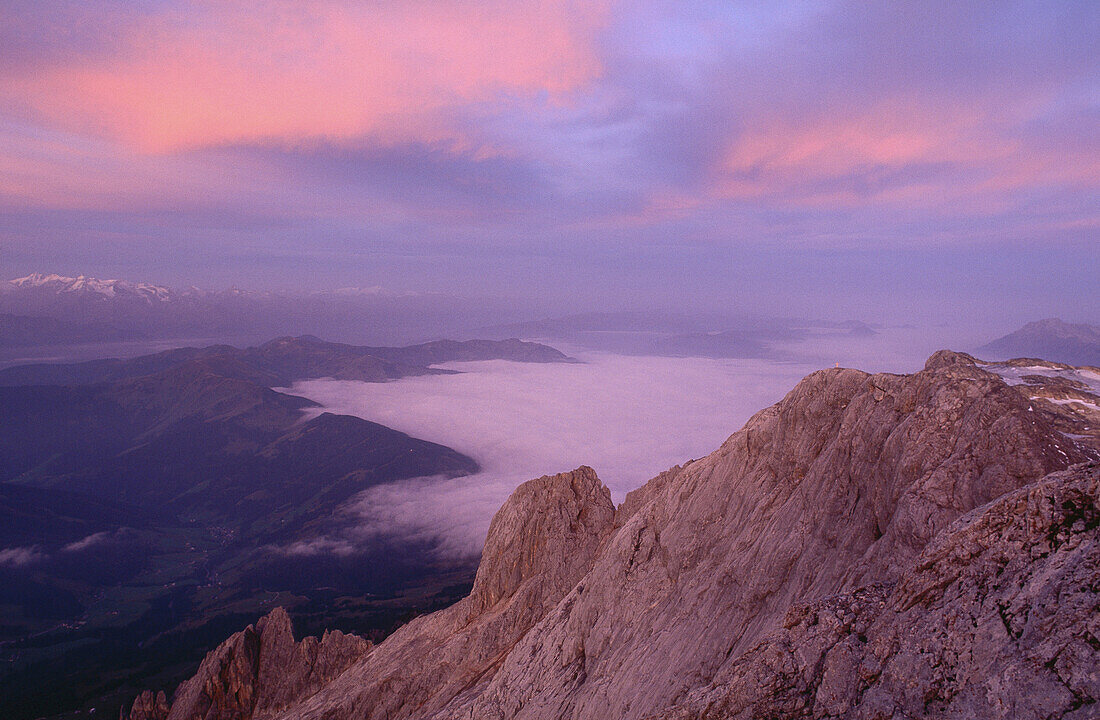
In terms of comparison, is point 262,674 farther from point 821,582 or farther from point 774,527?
point 821,582

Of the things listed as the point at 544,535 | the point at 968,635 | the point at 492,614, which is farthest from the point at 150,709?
the point at 968,635

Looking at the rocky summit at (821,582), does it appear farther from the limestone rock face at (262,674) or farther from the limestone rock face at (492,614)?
the limestone rock face at (262,674)

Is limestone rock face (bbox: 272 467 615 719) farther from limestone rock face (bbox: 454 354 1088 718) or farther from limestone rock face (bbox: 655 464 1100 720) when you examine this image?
limestone rock face (bbox: 655 464 1100 720)

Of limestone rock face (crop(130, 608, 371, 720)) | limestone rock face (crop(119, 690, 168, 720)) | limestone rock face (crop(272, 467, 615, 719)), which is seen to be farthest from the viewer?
limestone rock face (crop(119, 690, 168, 720))

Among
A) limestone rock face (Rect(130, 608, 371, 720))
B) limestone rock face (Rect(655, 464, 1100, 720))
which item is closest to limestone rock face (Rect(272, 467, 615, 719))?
limestone rock face (Rect(130, 608, 371, 720))

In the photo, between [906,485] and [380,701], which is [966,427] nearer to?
[906,485]

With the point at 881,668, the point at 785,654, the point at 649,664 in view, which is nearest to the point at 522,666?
the point at 649,664
